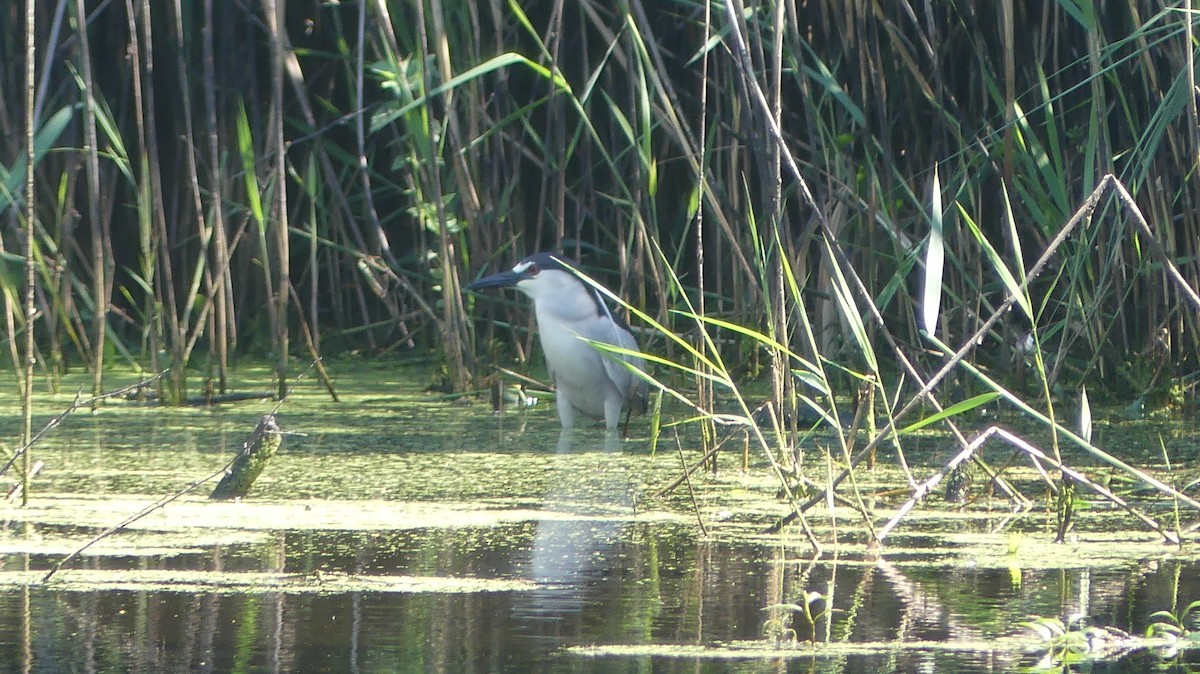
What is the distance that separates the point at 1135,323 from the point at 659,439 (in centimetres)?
115

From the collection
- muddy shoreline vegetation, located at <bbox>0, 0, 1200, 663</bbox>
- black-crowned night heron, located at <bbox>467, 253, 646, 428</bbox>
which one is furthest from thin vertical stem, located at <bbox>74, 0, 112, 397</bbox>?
black-crowned night heron, located at <bbox>467, 253, 646, 428</bbox>

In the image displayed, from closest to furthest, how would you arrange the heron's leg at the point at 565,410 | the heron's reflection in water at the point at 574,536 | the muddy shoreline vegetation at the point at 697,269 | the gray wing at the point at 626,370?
the heron's reflection in water at the point at 574,536, the muddy shoreline vegetation at the point at 697,269, the heron's leg at the point at 565,410, the gray wing at the point at 626,370

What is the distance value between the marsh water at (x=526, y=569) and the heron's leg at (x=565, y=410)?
507mm

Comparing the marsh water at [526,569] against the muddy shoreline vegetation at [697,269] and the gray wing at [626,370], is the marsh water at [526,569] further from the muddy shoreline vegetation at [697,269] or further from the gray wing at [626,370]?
the gray wing at [626,370]

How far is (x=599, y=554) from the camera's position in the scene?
2.44m

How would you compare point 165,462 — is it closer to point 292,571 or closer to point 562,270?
point 292,571

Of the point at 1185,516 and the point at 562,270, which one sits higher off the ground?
the point at 562,270

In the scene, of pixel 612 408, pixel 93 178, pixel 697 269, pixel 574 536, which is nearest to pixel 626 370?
pixel 612 408

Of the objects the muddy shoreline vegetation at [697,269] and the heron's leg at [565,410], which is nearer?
the muddy shoreline vegetation at [697,269]

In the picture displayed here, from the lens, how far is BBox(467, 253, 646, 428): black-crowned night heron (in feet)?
13.4

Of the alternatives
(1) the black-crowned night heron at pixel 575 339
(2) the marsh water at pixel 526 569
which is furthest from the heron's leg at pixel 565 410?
(2) the marsh water at pixel 526 569

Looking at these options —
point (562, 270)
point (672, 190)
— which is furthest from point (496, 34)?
point (672, 190)

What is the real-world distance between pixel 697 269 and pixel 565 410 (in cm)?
74

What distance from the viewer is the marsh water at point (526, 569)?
187cm
